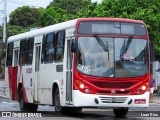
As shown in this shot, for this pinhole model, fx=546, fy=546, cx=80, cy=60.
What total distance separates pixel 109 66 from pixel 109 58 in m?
0.26

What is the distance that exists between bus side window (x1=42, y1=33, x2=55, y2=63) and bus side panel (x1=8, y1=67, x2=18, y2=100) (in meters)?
4.17

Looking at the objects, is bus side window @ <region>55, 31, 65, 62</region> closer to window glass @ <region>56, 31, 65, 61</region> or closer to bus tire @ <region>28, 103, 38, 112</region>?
window glass @ <region>56, 31, 65, 61</region>

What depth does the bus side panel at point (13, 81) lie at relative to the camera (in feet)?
78.8

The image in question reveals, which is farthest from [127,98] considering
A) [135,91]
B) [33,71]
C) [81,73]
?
[33,71]

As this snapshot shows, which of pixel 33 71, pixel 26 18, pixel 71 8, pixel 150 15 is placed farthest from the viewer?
pixel 26 18

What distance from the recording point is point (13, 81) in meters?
24.4

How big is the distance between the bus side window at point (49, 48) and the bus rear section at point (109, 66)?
218 cm

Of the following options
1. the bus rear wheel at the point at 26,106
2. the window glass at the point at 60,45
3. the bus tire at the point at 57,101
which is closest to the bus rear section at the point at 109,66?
the window glass at the point at 60,45

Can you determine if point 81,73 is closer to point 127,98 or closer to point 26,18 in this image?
point 127,98

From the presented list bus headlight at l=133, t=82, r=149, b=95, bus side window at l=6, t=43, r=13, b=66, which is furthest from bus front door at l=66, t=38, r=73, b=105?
bus side window at l=6, t=43, r=13, b=66

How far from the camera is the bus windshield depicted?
1703 centimetres

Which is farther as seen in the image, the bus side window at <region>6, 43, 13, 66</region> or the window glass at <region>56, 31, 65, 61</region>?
the bus side window at <region>6, 43, 13, 66</region>

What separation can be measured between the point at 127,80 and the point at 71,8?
6542 centimetres

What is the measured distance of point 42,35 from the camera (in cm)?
2052
